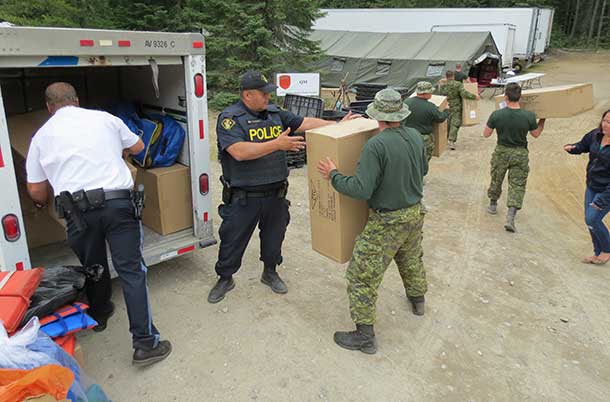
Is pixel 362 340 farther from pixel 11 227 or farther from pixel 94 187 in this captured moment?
pixel 11 227

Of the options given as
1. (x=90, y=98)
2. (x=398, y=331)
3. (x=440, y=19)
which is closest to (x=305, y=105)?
(x=90, y=98)

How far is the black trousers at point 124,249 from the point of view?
3.07 metres

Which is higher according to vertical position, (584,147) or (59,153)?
(59,153)

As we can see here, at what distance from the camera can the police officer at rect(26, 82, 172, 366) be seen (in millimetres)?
2963

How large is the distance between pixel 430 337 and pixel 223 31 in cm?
1174

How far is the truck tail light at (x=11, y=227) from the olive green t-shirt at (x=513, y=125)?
17.5 ft

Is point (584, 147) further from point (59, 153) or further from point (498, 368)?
point (59, 153)

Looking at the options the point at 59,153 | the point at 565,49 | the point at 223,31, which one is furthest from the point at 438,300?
the point at 565,49

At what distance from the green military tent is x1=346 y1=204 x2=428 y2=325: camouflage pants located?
47.8ft

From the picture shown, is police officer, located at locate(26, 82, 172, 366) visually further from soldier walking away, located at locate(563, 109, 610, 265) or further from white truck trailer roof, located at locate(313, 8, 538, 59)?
white truck trailer roof, located at locate(313, 8, 538, 59)

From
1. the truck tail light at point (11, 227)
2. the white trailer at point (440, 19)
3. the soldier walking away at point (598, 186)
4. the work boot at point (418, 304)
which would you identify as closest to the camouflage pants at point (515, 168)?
the soldier walking away at point (598, 186)

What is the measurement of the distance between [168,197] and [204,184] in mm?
362

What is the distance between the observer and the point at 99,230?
3115 mm

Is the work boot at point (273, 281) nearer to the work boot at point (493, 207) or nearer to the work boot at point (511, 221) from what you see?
the work boot at point (511, 221)
